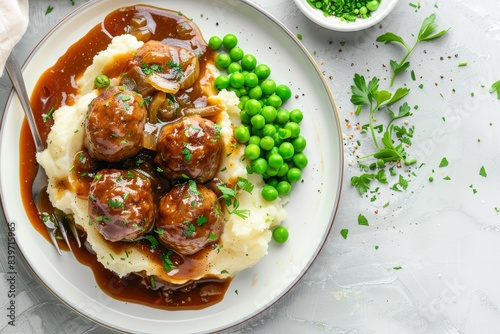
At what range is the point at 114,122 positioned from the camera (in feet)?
16.4

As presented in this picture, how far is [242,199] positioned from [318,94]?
1.48m

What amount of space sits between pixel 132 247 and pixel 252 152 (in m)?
1.60

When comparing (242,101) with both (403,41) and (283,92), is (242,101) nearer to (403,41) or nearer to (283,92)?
(283,92)

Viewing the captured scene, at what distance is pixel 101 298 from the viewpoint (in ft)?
19.2

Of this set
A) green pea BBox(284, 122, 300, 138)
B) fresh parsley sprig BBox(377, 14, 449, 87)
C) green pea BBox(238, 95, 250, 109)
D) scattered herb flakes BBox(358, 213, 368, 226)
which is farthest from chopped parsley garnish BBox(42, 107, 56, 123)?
fresh parsley sprig BBox(377, 14, 449, 87)

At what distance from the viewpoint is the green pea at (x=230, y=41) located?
590 centimetres

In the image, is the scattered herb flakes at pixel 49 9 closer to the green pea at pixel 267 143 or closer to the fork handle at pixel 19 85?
the fork handle at pixel 19 85

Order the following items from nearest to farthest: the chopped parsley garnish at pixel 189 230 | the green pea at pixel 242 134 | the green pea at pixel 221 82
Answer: the chopped parsley garnish at pixel 189 230 → the green pea at pixel 242 134 → the green pea at pixel 221 82

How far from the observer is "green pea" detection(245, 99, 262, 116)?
578 centimetres

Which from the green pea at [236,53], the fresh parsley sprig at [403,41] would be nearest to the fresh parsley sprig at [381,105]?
the fresh parsley sprig at [403,41]

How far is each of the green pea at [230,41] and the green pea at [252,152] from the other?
1.16 metres

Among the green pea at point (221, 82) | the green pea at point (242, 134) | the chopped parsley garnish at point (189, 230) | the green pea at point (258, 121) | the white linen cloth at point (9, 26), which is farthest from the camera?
the green pea at point (221, 82)

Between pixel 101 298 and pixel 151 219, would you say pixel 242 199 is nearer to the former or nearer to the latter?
pixel 151 219

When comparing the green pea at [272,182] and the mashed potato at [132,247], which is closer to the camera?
the mashed potato at [132,247]
